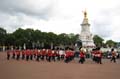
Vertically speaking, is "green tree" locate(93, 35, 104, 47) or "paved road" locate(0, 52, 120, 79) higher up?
"green tree" locate(93, 35, 104, 47)

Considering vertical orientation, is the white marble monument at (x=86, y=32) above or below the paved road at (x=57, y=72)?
above

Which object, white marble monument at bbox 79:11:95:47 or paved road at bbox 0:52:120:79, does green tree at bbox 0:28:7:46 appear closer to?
white marble monument at bbox 79:11:95:47

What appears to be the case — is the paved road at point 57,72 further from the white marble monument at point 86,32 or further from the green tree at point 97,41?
the green tree at point 97,41

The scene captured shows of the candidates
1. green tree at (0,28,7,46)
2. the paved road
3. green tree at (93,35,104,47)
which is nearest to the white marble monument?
green tree at (0,28,7,46)

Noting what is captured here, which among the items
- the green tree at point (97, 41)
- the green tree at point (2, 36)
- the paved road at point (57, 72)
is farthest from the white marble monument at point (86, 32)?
the paved road at point (57, 72)

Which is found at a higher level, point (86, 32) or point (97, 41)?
point (86, 32)

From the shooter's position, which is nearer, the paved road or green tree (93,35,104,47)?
the paved road

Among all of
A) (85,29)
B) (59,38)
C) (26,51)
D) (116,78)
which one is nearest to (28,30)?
(59,38)

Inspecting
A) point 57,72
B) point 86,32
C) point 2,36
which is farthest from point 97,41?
point 57,72

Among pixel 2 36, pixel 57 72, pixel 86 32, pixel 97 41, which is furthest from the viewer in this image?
pixel 97 41

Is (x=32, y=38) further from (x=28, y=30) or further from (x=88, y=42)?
(x=88, y=42)

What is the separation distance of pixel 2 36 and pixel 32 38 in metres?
11.0

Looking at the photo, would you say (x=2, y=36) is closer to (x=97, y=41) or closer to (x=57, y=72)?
(x=97, y=41)

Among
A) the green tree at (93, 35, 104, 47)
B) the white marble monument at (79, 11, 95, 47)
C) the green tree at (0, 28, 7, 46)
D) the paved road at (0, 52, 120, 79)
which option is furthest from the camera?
the green tree at (93, 35, 104, 47)
